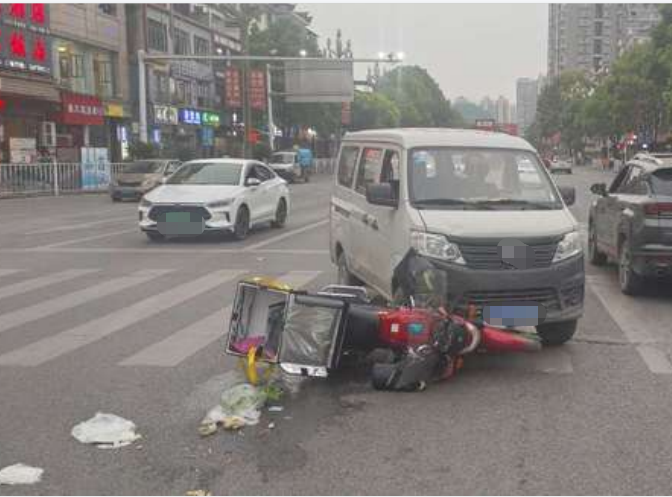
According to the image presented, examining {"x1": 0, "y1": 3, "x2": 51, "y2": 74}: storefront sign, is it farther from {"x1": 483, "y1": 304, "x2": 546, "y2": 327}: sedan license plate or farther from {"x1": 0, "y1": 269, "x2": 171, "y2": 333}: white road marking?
{"x1": 483, "y1": 304, "x2": 546, "y2": 327}: sedan license plate

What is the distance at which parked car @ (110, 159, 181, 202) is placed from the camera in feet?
101

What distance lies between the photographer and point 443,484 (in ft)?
14.6

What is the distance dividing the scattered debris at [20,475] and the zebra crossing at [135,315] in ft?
7.16

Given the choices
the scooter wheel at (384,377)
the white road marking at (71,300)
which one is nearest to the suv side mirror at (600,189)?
the white road marking at (71,300)

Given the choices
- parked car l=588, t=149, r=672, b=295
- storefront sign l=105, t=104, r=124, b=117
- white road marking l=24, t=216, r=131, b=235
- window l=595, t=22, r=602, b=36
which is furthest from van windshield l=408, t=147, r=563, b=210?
window l=595, t=22, r=602, b=36

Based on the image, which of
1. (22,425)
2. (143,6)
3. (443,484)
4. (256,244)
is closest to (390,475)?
(443,484)

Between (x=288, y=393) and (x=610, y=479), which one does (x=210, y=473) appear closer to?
(x=288, y=393)

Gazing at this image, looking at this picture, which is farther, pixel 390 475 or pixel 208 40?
pixel 208 40

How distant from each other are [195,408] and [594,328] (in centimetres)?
420

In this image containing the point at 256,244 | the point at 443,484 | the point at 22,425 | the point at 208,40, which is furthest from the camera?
the point at 208,40

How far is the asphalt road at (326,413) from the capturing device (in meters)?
4.55

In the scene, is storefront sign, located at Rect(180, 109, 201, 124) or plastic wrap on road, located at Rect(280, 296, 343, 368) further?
storefront sign, located at Rect(180, 109, 201, 124)

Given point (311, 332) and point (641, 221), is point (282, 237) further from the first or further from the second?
point (311, 332)

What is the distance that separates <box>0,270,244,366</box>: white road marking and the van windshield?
3.11 metres
